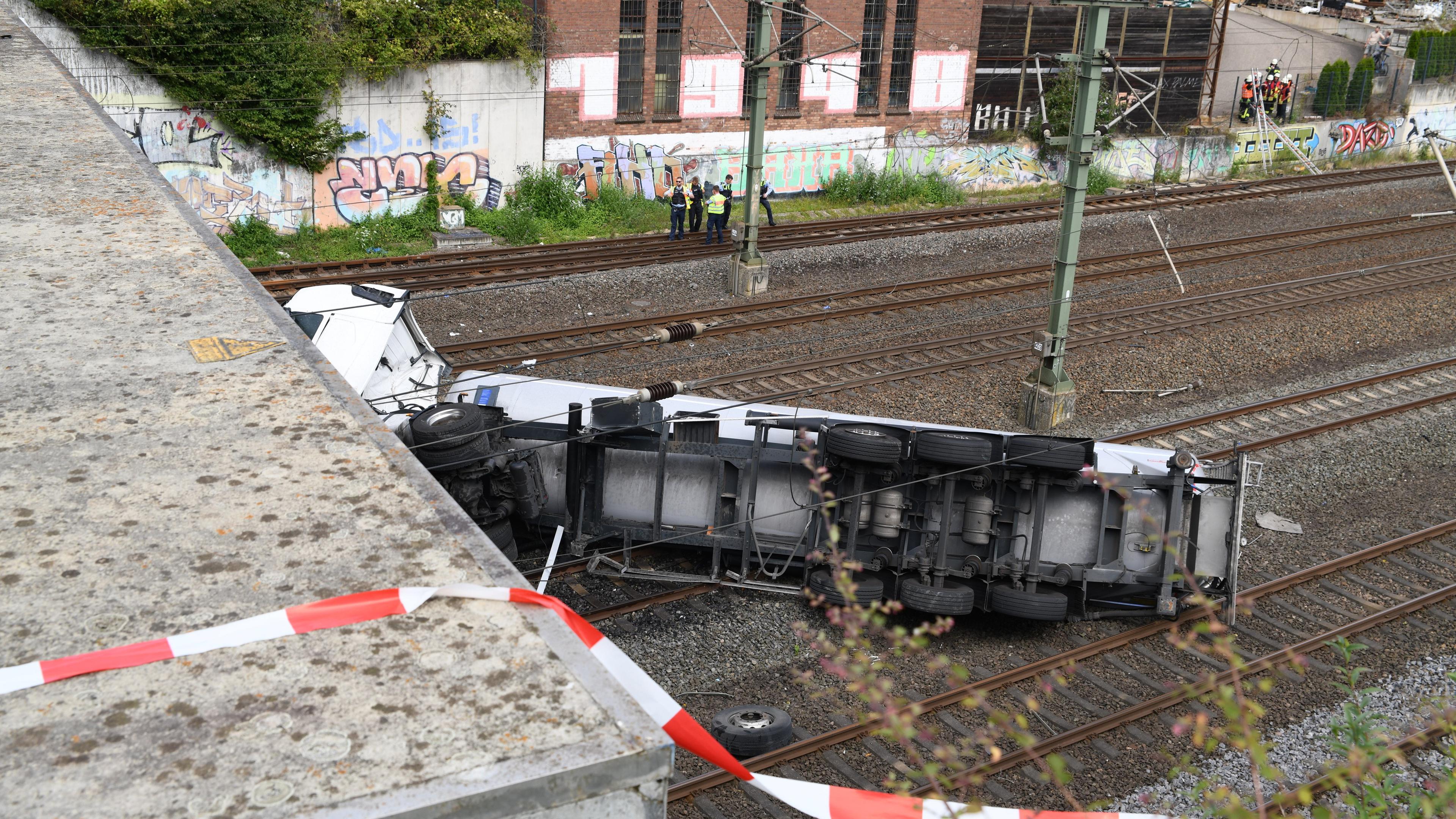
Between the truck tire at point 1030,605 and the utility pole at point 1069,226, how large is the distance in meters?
5.60

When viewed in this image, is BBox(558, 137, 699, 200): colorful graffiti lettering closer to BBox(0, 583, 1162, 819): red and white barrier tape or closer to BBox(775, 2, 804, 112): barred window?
BBox(775, 2, 804, 112): barred window

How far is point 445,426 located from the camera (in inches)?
388

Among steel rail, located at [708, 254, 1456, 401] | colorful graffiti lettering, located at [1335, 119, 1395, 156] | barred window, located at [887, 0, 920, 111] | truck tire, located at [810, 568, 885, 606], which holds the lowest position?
truck tire, located at [810, 568, 885, 606]

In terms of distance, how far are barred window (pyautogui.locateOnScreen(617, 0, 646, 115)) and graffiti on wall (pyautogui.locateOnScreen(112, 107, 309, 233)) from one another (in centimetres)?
806

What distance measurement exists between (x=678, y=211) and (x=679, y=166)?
549 centimetres

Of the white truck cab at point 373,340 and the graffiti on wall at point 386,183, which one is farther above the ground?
the graffiti on wall at point 386,183

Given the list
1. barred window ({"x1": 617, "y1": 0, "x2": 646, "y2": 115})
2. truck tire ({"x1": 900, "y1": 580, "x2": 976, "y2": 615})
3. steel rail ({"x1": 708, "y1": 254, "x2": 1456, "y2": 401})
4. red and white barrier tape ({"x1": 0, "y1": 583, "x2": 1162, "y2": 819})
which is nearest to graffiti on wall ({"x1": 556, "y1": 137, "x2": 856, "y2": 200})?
barred window ({"x1": 617, "y1": 0, "x2": 646, "y2": 115})

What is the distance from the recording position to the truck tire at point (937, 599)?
1027 cm

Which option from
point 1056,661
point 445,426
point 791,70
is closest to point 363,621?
point 445,426

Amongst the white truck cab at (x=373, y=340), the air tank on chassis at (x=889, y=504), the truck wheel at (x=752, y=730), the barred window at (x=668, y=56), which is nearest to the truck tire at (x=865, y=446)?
the air tank on chassis at (x=889, y=504)

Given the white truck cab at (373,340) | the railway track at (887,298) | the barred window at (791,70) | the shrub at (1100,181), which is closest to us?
the white truck cab at (373,340)

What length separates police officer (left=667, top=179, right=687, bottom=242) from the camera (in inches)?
951

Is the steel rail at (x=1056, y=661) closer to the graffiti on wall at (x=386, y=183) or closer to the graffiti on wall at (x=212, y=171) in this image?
the graffiti on wall at (x=212, y=171)

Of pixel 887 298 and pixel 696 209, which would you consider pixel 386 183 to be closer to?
pixel 696 209
